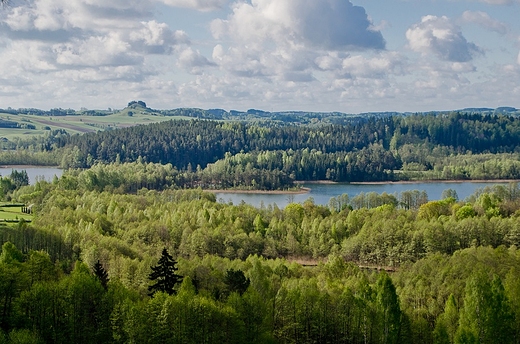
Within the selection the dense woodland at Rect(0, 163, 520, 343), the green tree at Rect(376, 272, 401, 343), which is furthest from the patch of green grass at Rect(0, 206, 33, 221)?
the green tree at Rect(376, 272, 401, 343)

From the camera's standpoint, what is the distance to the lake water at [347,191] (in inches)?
5344

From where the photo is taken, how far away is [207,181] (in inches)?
6550

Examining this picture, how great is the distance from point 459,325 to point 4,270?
24.0 m

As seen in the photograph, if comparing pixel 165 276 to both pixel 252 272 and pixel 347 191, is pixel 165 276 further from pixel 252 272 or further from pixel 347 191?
pixel 347 191

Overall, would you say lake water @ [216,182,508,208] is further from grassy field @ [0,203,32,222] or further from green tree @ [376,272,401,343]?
green tree @ [376,272,401,343]

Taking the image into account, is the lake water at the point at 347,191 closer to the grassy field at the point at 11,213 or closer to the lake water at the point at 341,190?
the lake water at the point at 341,190

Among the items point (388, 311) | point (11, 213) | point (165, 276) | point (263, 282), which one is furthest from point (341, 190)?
point (388, 311)

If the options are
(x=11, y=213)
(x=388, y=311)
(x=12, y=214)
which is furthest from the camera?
(x=11, y=213)

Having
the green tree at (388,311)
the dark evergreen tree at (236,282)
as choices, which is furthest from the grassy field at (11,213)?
the green tree at (388,311)

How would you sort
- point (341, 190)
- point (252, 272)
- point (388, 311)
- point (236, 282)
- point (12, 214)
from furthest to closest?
point (341, 190)
point (12, 214)
point (252, 272)
point (236, 282)
point (388, 311)

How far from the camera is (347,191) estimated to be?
156m

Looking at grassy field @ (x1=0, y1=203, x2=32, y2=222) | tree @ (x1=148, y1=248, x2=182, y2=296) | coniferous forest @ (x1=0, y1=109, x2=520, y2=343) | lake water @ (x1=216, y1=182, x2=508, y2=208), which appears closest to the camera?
coniferous forest @ (x1=0, y1=109, x2=520, y2=343)

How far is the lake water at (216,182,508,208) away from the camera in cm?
13575

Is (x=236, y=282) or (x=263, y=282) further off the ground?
(x=236, y=282)
